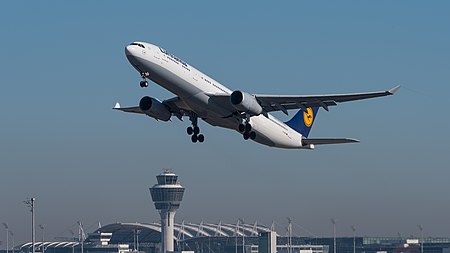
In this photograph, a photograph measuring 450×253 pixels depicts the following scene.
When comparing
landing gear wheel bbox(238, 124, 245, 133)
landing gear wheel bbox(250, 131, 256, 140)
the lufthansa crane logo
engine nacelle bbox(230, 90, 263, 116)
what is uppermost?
the lufthansa crane logo

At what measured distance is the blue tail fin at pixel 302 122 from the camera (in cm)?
9794

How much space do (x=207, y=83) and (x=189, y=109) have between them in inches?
197

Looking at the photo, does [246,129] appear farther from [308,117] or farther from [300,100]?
[308,117]

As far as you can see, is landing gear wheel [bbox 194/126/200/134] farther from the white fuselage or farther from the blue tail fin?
the blue tail fin

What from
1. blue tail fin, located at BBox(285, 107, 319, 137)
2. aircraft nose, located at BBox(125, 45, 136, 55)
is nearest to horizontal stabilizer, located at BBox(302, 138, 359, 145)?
blue tail fin, located at BBox(285, 107, 319, 137)

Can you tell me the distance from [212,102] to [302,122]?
79.1 ft

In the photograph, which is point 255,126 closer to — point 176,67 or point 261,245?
point 176,67

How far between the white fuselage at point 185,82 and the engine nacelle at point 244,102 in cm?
122

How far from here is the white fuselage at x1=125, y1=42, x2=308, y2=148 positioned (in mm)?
72625

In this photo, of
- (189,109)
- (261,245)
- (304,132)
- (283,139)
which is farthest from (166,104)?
(261,245)

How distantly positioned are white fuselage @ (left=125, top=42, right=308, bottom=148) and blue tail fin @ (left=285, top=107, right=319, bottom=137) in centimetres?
1493

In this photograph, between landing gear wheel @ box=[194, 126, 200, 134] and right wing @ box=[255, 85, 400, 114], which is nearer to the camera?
right wing @ box=[255, 85, 400, 114]

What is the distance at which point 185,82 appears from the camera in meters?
74.4

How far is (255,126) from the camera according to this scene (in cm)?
8356
